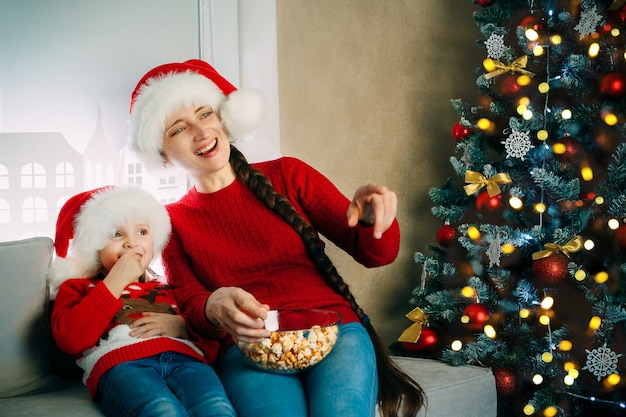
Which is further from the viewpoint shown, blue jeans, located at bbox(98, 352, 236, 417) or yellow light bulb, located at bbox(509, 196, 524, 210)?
yellow light bulb, located at bbox(509, 196, 524, 210)

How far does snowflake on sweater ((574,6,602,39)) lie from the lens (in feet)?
6.44

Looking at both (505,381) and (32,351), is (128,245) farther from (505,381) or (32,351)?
(505,381)

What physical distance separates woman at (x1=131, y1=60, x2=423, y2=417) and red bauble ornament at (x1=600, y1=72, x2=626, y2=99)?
74 centimetres

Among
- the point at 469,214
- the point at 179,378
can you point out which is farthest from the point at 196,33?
the point at 179,378

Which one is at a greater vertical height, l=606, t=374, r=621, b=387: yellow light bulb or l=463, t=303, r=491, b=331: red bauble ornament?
l=463, t=303, r=491, b=331: red bauble ornament

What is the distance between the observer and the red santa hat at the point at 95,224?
1808 mm

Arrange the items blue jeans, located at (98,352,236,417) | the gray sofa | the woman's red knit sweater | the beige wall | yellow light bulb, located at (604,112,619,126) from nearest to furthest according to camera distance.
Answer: blue jeans, located at (98,352,236,417) < the gray sofa < the woman's red knit sweater < yellow light bulb, located at (604,112,619,126) < the beige wall

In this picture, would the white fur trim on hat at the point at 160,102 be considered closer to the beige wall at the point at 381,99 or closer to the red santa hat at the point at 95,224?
the red santa hat at the point at 95,224

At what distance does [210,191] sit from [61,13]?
79 cm

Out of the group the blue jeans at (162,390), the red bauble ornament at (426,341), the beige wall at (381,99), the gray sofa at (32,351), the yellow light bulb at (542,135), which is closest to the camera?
the blue jeans at (162,390)

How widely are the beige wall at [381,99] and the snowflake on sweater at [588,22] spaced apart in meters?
0.79

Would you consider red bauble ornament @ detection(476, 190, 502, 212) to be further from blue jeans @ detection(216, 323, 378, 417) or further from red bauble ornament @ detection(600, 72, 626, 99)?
blue jeans @ detection(216, 323, 378, 417)

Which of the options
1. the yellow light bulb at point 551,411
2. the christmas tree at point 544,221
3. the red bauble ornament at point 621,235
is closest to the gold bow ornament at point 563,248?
the christmas tree at point 544,221

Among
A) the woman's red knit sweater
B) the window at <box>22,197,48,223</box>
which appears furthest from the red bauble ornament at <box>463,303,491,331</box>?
the window at <box>22,197,48,223</box>
